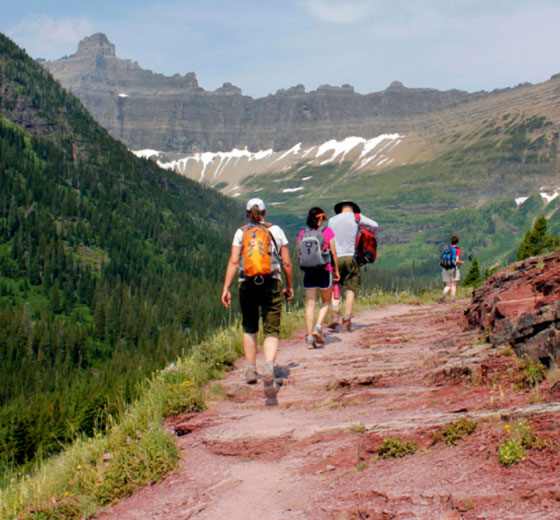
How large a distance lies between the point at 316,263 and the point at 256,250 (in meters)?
3.18

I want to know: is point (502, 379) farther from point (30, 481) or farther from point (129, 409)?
point (30, 481)

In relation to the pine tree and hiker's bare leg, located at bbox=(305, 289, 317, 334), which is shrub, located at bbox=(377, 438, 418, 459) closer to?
hiker's bare leg, located at bbox=(305, 289, 317, 334)

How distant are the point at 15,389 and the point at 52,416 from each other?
228 ft

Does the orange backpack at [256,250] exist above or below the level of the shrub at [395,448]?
above

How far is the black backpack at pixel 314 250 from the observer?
43.4ft

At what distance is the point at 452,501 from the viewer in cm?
565

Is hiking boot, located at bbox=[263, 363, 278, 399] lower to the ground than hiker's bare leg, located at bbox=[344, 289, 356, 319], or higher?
lower

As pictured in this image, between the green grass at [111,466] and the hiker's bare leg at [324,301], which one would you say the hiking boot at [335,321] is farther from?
the green grass at [111,466]

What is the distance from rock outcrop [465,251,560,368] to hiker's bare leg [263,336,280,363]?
13.1ft

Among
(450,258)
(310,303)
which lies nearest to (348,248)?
(310,303)

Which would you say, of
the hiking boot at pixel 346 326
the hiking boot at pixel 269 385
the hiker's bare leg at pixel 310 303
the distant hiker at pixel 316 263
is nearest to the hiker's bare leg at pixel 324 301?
the distant hiker at pixel 316 263

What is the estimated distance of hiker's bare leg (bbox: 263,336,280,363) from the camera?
1073 cm

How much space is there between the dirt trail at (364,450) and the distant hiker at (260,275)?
87cm

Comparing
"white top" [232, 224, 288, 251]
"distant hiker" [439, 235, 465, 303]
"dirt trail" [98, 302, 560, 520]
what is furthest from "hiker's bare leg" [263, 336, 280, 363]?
"distant hiker" [439, 235, 465, 303]
